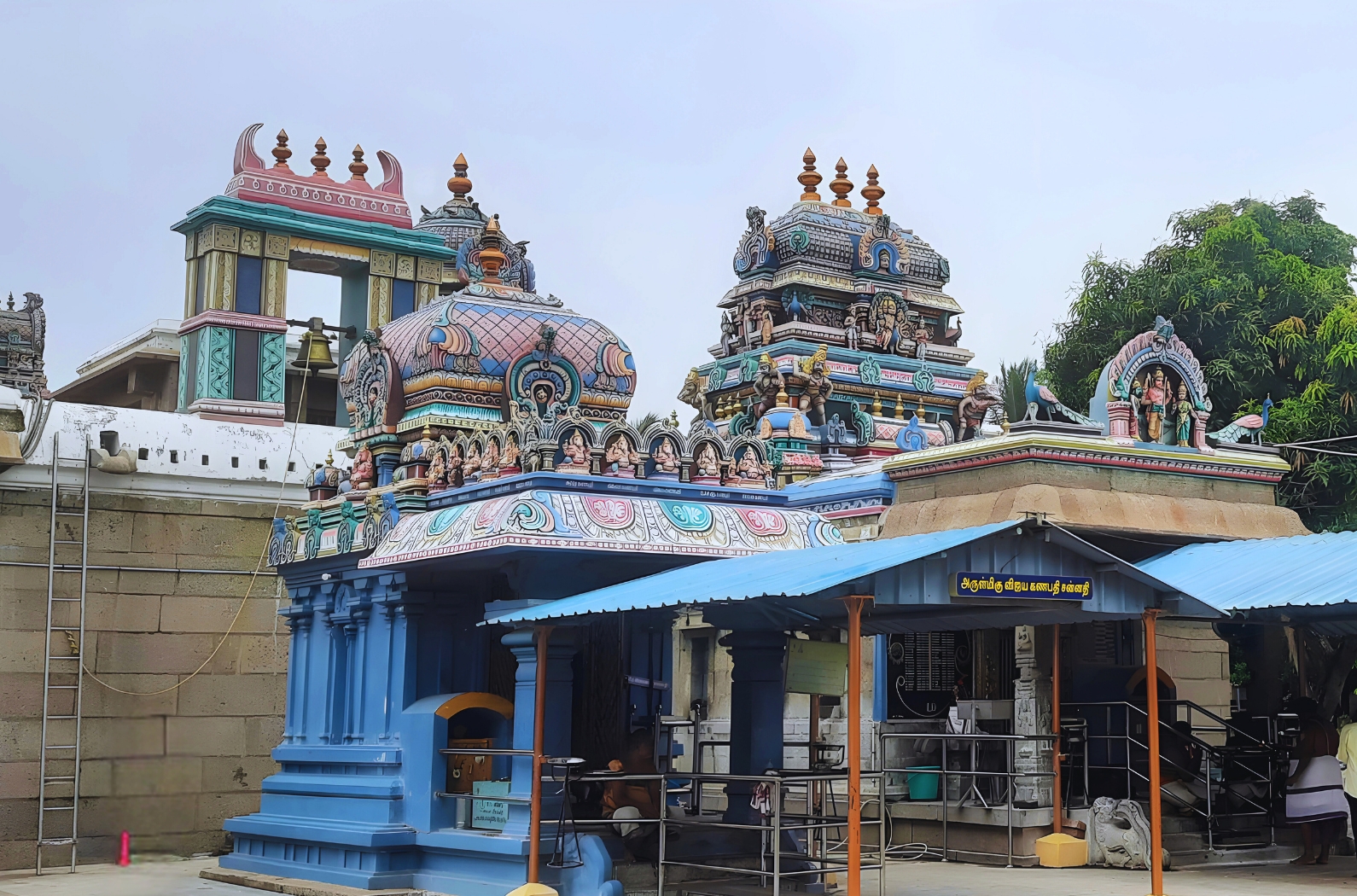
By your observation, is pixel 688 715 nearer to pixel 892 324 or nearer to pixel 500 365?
pixel 500 365

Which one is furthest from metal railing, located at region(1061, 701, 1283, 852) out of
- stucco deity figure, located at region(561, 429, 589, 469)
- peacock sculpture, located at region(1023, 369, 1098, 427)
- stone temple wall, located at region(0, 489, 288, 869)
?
stone temple wall, located at region(0, 489, 288, 869)

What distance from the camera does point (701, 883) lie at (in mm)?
12352

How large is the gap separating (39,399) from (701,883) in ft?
30.1

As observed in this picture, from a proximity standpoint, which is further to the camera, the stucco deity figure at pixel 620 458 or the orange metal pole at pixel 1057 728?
the orange metal pole at pixel 1057 728

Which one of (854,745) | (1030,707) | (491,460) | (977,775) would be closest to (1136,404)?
(1030,707)

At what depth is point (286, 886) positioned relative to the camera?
1431cm

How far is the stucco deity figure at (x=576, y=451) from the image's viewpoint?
1338 cm

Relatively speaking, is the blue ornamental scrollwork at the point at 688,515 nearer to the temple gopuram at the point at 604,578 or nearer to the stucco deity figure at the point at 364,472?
the temple gopuram at the point at 604,578

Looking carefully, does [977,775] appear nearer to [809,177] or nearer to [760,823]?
[760,823]

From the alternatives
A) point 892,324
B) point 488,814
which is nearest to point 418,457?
point 488,814

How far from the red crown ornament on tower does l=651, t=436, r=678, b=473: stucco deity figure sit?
9.18 m

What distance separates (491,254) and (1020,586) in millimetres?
7347

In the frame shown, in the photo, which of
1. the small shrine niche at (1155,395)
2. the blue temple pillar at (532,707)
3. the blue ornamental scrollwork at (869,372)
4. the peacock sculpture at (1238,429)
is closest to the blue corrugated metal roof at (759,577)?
the blue temple pillar at (532,707)

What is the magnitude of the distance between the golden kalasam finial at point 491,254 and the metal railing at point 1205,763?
694cm
